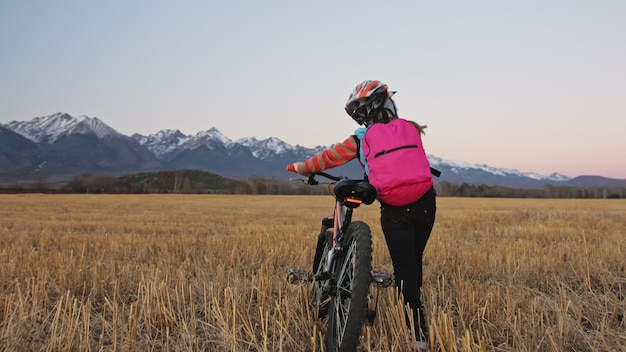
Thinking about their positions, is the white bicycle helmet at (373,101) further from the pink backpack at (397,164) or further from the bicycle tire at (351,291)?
the bicycle tire at (351,291)

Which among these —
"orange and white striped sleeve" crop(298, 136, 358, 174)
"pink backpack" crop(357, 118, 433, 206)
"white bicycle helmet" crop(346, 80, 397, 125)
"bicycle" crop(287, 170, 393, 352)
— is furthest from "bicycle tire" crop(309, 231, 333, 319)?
"white bicycle helmet" crop(346, 80, 397, 125)

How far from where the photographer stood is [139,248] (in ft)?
27.2

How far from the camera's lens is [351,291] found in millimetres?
2570

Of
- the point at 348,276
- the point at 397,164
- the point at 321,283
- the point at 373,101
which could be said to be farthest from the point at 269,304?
the point at 373,101

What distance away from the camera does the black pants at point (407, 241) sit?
298cm

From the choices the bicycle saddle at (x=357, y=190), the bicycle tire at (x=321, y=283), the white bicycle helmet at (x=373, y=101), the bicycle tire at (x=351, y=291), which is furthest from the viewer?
the bicycle tire at (x=321, y=283)

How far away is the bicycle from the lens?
252 centimetres

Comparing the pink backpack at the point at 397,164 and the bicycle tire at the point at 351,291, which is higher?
the pink backpack at the point at 397,164

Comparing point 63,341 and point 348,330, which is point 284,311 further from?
point 63,341


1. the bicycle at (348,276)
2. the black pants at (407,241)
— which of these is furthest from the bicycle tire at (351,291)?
the black pants at (407,241)

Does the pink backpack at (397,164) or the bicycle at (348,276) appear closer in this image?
the bicycle at (348,276)

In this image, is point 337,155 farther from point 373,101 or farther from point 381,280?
point 381,280

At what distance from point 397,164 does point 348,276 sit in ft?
2.73

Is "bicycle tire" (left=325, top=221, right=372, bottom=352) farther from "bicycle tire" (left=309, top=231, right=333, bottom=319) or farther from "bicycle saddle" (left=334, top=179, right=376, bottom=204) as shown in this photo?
"bicycle tire" (left=309, top=231, right=333, bottom=319)
